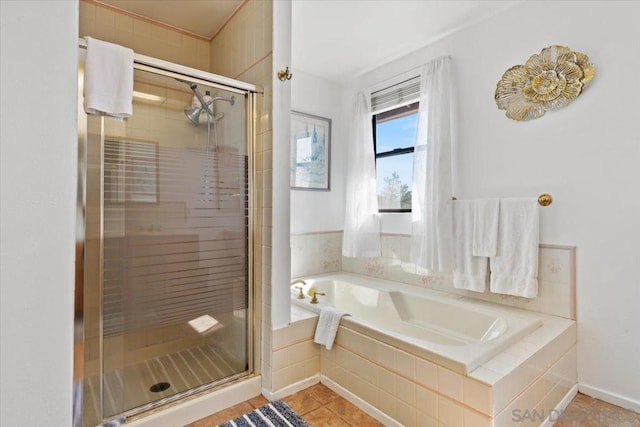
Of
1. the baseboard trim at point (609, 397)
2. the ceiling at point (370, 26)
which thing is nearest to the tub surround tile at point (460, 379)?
the baseboard trim at point (609, 397)

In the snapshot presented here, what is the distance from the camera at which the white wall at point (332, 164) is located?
10.4 feet

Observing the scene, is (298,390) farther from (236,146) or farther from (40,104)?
(40,104)

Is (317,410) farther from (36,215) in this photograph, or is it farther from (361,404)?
(36,215)

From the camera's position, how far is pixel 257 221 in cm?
199

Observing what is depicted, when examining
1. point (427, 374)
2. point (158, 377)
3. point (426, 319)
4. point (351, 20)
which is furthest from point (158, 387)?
point (351, 20)

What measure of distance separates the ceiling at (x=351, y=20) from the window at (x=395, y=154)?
0.55 metres

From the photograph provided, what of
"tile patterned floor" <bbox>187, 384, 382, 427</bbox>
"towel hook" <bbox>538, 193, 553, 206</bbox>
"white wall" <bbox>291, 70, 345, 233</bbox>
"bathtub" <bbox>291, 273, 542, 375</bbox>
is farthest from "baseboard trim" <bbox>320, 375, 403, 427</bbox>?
"towel hook" <bbox>538, 193, 553, 206</bbox>

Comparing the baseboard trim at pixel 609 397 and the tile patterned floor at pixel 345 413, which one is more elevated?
the baseboard trim at pixel 609 397

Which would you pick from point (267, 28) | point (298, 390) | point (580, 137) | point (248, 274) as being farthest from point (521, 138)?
point (298, 390)

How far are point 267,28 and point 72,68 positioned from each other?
1706 mm

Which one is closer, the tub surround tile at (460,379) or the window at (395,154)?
the tub surround tile at (460,379)

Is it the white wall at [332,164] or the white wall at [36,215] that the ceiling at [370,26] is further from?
the white wall at [36,215]

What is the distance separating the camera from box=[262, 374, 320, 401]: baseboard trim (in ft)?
6.27

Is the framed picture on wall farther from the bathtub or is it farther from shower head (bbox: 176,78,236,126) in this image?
shower head (bbox: 176,78,236,126)
